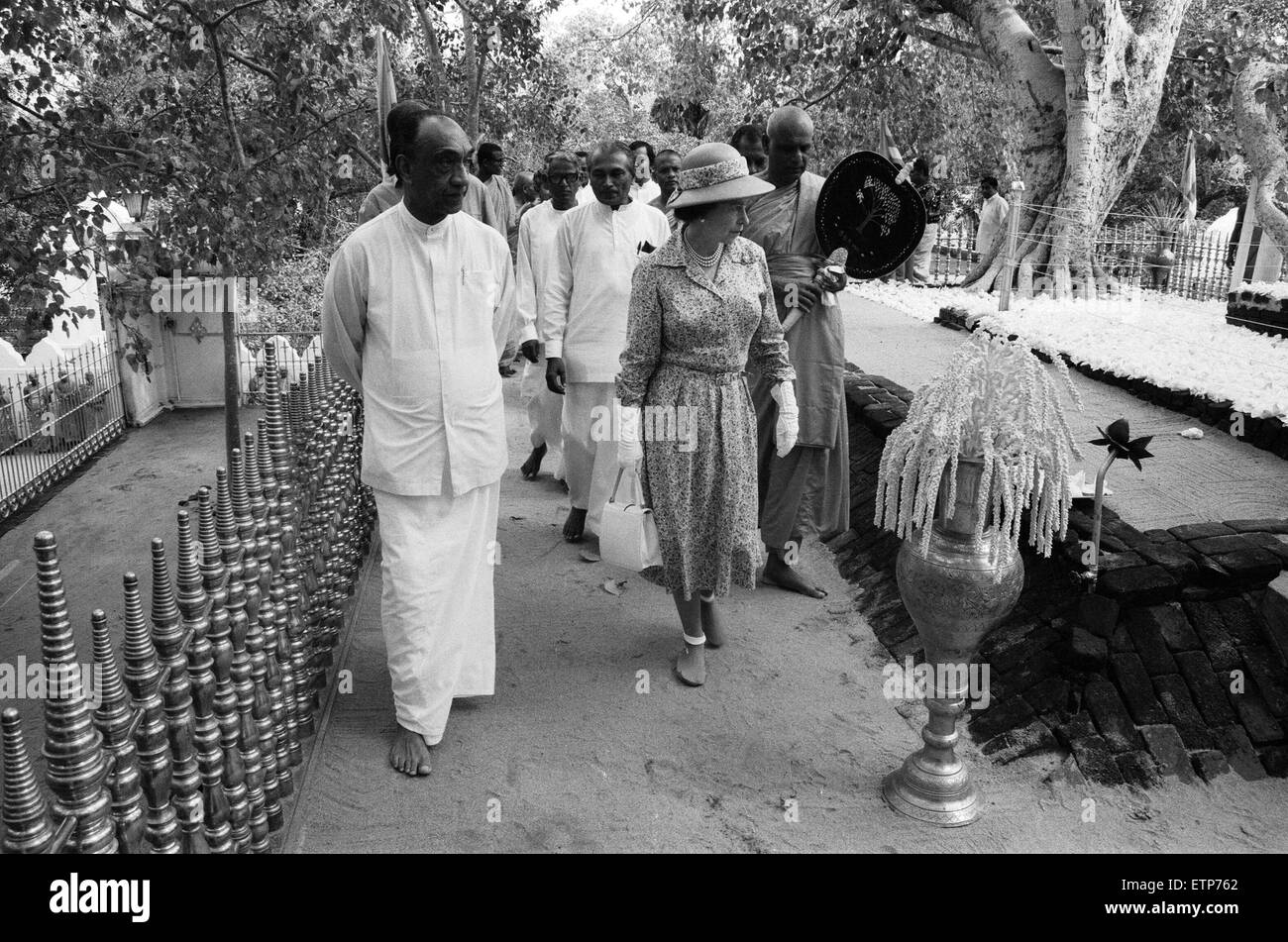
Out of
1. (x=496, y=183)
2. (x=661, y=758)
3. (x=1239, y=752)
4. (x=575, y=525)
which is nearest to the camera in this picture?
(x=1239, y=752)

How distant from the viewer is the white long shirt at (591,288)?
5234 millimetres

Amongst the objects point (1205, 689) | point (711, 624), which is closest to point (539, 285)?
point (711, 624)

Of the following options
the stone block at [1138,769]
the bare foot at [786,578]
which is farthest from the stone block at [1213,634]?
the bare foot at [786,578]

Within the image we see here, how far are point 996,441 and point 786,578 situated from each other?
201cm

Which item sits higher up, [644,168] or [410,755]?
[644,168]

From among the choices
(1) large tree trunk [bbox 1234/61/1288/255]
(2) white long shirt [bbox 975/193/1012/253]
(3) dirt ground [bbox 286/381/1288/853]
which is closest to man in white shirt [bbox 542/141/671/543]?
(3) dirt ground [bbox 286/381/1288/853]

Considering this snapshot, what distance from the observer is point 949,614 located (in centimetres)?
311

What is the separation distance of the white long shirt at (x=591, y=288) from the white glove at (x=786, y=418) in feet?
4.87

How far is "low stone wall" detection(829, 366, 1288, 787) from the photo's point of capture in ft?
11.0

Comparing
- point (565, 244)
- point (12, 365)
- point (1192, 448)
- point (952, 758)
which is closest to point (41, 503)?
point (12, 365)

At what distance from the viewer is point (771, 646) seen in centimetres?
434

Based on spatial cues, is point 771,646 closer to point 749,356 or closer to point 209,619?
point 749,356

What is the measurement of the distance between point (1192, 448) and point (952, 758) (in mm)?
3772

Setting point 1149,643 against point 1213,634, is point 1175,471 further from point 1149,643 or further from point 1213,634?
point 1149,643
